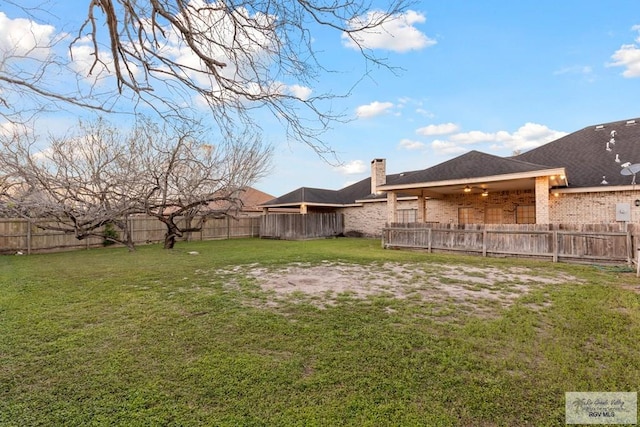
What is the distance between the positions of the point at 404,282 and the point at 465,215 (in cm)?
1160

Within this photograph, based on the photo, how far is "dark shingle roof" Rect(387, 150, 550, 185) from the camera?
1117cm

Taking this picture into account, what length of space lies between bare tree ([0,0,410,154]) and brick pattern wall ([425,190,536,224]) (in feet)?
48.5

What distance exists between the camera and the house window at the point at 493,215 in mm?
15516

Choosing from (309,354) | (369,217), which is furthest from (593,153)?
(309,354)

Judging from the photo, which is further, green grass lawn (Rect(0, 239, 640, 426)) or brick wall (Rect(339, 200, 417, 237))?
brick wall (Rect(339, 200, 417, 237))

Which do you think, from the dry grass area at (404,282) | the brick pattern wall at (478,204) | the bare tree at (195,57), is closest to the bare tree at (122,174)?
the dry grass area at (404,282)

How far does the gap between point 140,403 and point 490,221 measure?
16.5 meters

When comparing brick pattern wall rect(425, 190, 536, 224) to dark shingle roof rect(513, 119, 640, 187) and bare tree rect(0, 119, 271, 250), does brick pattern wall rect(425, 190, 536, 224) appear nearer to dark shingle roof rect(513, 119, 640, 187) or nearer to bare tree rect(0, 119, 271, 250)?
dark shingle roof rect(513, 119, 640, 187)

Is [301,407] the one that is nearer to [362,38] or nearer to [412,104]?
[362,38]

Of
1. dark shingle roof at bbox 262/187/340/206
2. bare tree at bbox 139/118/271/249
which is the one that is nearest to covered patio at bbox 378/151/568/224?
dark shingle roof at bbox 262/187/340/206

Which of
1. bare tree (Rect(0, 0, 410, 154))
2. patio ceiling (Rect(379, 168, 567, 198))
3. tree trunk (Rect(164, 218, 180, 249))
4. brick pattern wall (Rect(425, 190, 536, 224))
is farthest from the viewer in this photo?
brick pattern wall (Rect(425, 190, 536, 224))

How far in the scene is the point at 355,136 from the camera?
4453 mm

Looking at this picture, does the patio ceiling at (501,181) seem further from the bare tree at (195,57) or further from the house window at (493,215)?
the bare tree at (195,57)

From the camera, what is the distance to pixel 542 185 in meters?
10.5
